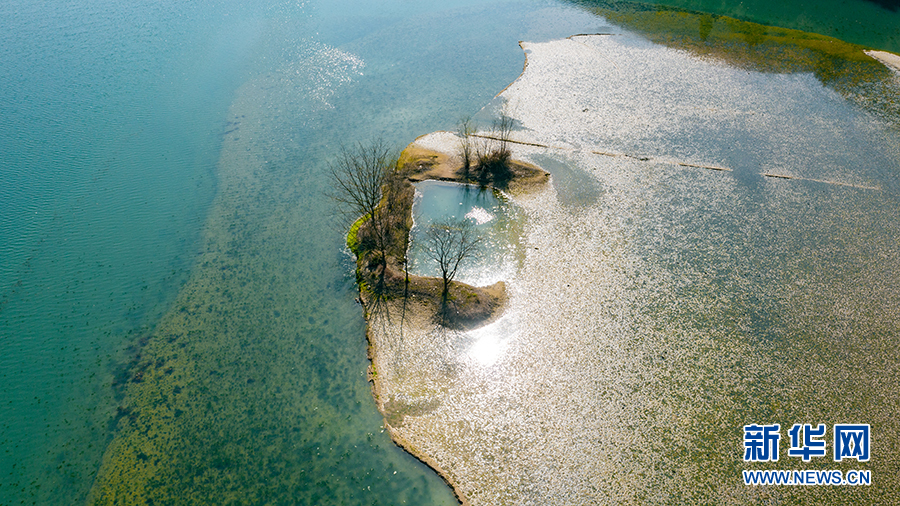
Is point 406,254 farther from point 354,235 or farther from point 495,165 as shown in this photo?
point 495,165

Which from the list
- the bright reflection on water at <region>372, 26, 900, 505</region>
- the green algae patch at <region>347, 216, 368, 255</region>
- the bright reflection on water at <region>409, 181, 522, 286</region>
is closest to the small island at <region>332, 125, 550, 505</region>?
the green algae patch at <region>347, 216, 368, 255</region>

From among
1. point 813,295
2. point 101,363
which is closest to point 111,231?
point 101,363

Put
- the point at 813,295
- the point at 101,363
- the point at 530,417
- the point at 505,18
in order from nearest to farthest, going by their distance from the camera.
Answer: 1. the point at 530,417
2. the point at 101,363
3. the point at 813,295
4. the point at 505,18

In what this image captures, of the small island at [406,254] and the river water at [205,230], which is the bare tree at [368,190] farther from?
the river water at [205,230]

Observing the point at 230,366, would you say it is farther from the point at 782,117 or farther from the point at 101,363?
the point at 782,117

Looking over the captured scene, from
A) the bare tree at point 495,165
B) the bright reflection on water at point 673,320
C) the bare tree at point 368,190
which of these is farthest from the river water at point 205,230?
the bare tree at point 495,165

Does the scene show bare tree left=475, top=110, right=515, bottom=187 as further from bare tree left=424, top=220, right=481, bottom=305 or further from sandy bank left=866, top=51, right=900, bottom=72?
sandy bank left=866, top=51, right=900, bottom=72
